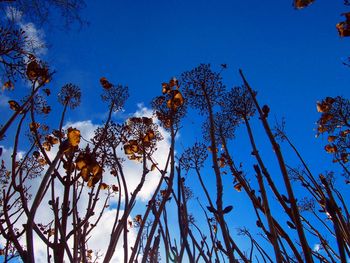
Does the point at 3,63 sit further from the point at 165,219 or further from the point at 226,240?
the point at 226,240

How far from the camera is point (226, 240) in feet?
5.28

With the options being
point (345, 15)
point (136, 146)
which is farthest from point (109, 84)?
point (345, 15)

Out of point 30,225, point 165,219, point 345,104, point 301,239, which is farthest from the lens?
point 345,104

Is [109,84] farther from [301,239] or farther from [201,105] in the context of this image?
[301,239]

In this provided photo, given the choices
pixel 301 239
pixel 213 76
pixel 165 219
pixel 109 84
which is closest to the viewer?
pixel 301 239

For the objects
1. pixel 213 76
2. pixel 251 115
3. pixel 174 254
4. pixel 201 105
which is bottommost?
pixel 174 254

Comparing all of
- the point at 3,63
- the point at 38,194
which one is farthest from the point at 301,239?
the point at 3,63

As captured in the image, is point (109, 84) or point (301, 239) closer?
point (301, 239)

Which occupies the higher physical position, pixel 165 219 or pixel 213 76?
pixel 213 76

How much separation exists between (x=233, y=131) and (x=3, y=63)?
5785 millimetres

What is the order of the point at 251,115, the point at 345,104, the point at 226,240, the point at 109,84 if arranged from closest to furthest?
1. the point at 226,240
2. the point at 251,115
3. the point at 109,84
4. the point at 345,104

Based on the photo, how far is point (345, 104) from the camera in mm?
14750

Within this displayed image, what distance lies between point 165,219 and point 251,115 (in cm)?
386

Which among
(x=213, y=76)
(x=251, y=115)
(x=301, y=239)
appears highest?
(x=213, y=76)
